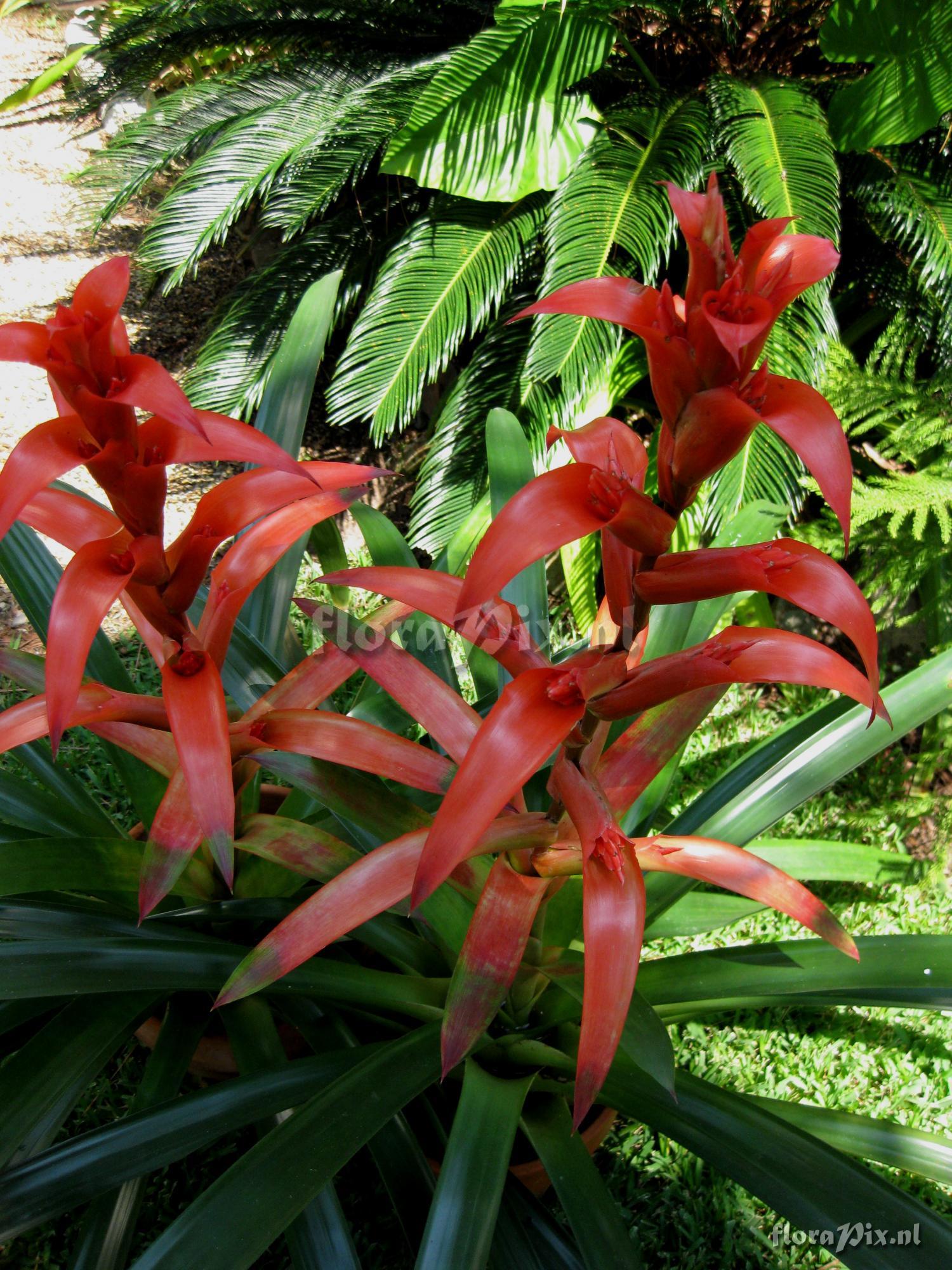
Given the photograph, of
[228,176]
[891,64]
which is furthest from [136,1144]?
[891,64]

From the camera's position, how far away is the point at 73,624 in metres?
0.72

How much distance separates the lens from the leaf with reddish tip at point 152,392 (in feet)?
2.04

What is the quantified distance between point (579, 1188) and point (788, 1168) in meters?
0.24

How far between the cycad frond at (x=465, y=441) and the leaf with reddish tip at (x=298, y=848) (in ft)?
5.04

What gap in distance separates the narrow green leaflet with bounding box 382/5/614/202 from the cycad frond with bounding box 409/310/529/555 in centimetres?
41

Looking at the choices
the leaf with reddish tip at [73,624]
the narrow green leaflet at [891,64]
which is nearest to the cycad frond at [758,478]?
the narrow green leaflet at [891,64]

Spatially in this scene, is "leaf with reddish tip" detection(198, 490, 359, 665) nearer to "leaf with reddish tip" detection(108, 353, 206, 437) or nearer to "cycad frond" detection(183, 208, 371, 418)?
"leaf with reddish tip" detection(108, 353, 206, 437)

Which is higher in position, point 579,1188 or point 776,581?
point 776,581

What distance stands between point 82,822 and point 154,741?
300 mm

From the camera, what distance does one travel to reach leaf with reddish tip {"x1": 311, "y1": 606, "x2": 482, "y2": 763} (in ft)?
3.24

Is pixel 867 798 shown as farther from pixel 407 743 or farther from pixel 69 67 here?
pixel 69 67

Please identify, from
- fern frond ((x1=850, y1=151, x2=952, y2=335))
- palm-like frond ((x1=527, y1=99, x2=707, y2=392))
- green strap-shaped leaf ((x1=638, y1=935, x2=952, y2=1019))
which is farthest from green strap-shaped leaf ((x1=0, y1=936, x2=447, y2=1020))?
fern frond ((x1=850, y1=151, x2=952, y2=335))

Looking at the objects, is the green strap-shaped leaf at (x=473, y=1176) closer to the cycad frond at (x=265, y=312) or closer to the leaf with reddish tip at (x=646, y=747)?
the leaf with reddish tip at (x=646, y=747)

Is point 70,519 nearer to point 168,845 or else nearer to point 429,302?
point 168,845
